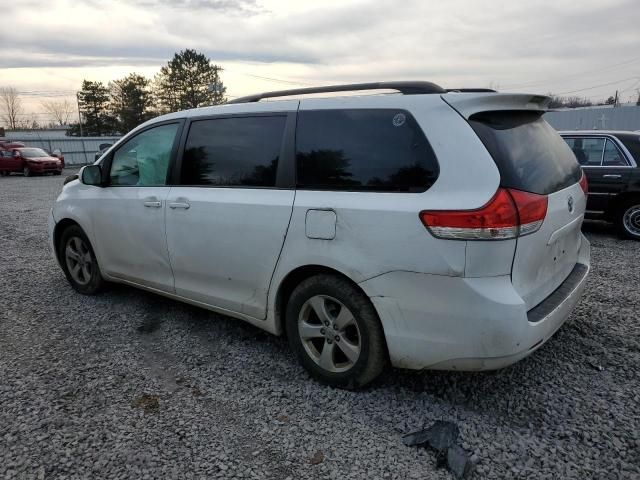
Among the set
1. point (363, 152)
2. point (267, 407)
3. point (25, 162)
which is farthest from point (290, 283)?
point (25, 162)

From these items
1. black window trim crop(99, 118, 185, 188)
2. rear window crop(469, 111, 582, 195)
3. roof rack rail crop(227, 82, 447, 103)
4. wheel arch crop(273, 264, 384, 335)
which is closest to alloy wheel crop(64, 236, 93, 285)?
black window trim crop(99, 118, 185, 188)

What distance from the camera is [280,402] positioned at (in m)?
2.99

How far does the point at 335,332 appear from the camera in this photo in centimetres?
297

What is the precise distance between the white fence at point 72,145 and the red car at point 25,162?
339 inches

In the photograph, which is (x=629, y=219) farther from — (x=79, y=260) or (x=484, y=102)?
(x=79, y=260)

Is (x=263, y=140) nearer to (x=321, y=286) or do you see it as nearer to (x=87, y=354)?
(x=321, y=286)

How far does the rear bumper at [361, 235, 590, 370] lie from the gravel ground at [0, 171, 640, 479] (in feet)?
1.38

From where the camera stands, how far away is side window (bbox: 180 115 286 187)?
326cm

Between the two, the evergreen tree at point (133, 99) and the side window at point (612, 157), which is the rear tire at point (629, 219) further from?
the evergreen tree at point (133, 99)

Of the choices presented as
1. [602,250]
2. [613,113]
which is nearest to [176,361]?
[602,250]

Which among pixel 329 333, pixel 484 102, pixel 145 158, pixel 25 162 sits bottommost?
pixel 329 333

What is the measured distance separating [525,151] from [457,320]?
3.43ft

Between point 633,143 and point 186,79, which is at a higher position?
point 186,79

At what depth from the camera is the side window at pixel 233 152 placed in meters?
3.26
